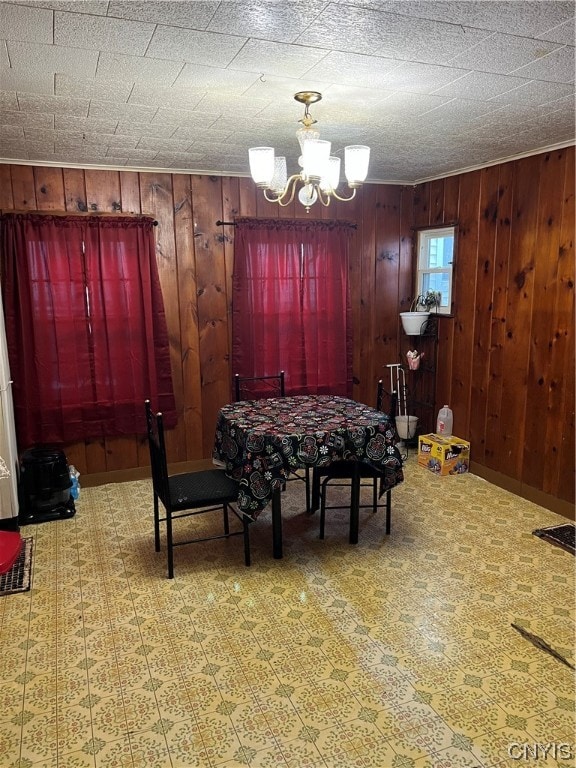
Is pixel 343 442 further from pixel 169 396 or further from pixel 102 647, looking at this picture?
pixel 169 396

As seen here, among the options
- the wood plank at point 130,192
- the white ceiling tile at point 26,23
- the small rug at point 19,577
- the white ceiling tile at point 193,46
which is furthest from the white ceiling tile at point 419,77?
the small rug at point 19,577

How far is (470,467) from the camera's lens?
4453 millimetres

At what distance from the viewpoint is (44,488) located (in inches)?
144

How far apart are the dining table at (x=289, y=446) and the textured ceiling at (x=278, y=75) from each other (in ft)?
5.35

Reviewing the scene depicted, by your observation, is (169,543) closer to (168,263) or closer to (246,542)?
(246,542)

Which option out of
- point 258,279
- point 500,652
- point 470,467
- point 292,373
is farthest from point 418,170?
point 500,652

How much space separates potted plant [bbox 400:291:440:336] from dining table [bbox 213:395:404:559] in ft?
4.93

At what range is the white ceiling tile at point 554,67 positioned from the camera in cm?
200

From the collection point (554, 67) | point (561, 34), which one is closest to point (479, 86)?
point (554, 67)

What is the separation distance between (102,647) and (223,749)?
0.80 metres

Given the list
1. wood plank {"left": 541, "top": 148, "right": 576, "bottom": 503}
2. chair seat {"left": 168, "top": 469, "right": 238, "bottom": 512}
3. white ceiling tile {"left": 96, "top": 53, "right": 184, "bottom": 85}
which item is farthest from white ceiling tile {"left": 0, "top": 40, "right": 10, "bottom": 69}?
wood plank {"left": 541, "top": 148, "right": 576, "bottom": 503}

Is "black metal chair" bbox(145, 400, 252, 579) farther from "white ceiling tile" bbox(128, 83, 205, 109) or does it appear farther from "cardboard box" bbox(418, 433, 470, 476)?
"cardboard box" bbox(418, 433, 470, 476)

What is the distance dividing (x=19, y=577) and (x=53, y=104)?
7.89ft

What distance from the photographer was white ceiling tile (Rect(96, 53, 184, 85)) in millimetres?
1990
